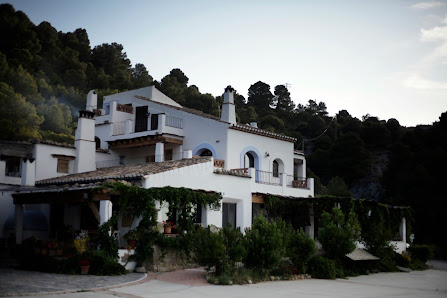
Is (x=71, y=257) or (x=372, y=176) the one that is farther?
(x=372, y=176)

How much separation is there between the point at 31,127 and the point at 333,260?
24.9m

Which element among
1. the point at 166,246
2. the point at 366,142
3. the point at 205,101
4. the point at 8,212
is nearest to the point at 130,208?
the point at 166,246

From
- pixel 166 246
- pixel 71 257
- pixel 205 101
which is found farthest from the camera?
pixel 205 101

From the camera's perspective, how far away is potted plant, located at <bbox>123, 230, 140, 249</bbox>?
54.8 feet

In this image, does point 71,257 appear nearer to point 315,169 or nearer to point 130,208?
point 130,208

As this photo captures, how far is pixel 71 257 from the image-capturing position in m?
15.3

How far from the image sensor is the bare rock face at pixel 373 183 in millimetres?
47625

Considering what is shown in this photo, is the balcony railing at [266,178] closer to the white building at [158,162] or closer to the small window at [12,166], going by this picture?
the white building at [158,162]

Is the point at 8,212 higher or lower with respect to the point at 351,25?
lower

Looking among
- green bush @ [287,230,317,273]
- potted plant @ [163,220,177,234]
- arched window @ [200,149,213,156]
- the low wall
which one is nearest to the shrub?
green bush @ [287,230,317,273]

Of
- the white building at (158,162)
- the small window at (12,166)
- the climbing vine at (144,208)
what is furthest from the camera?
the small window at (12,166)

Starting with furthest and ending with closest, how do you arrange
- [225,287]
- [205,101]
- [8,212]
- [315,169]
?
[315,169] < [205,101] < [8,212] < [225,287]

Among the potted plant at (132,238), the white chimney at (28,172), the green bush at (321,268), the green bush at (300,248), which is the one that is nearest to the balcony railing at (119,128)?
the white chimney at (28,172)

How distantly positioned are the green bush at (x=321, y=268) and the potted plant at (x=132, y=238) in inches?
270
